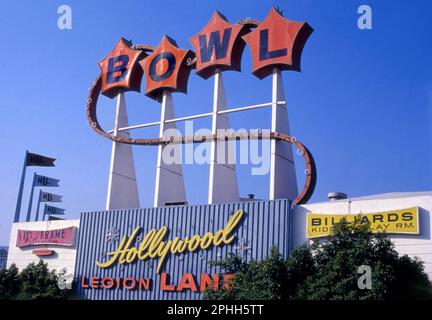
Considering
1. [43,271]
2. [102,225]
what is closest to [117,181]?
[102,225]

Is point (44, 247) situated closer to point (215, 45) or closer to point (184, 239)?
point (184, 239)

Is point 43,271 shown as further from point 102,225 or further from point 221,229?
point 221,229

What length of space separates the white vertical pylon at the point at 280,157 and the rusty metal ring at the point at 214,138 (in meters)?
0.63

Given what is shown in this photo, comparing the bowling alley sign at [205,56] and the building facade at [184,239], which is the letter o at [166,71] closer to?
the bowling alley sign at [205,56]

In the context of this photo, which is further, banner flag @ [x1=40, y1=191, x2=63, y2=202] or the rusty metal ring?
banner flag @ [x1=40, y1=191, x2=63, y2=202]

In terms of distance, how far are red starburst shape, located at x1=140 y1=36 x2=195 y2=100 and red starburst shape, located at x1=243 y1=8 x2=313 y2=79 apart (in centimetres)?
507

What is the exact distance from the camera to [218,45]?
101 feet

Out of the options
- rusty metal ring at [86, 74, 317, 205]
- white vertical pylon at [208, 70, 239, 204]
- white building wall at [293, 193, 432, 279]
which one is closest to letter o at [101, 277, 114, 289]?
white vertical pylon at [208, 70, 239, 204]

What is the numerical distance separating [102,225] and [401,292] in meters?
18.6

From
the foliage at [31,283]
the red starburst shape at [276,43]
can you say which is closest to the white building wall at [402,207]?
the red starburst shape at [276,43]

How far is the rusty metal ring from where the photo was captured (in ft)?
84.0

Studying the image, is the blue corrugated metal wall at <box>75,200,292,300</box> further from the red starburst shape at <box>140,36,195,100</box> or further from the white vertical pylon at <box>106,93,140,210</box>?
the red starburst shape at <box>140,36,195,100</box>

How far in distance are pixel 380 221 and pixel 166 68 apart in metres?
17.7

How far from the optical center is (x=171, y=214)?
2842 centimetres
